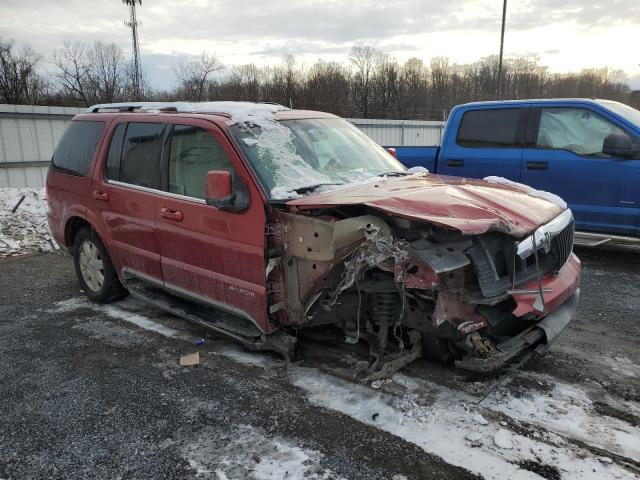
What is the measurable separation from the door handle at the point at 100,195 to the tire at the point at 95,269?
453 mm

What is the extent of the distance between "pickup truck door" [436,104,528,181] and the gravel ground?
2.62m

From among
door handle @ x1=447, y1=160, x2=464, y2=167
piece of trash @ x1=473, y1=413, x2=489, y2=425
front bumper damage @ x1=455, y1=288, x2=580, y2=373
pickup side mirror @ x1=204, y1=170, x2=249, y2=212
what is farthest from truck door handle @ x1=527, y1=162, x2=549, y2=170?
pickup side mirror @ x1=204, y1=170, x2=249, y2=212

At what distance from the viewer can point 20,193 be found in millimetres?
9688

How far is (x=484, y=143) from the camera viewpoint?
696 cm

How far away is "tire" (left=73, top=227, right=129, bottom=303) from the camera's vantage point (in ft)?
16.8

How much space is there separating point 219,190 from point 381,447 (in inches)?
74.6

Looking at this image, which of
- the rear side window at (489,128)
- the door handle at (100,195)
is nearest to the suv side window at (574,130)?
the rear side window at (489,128)

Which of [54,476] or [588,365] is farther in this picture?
[588,365]

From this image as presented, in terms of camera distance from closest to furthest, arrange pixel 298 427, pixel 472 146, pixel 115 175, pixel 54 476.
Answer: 1. pixel 54 476
2. pixel 298 427
3. pixel 115 175
4. pixel 472 146

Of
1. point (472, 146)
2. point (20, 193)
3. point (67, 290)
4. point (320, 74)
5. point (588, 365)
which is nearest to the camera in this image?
point (588, 365)

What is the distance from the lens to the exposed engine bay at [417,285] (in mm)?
3002

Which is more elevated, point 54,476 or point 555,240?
point 555,240

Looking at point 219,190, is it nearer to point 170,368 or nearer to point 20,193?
point 170,368

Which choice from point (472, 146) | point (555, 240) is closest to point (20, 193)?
point (472, 146)
